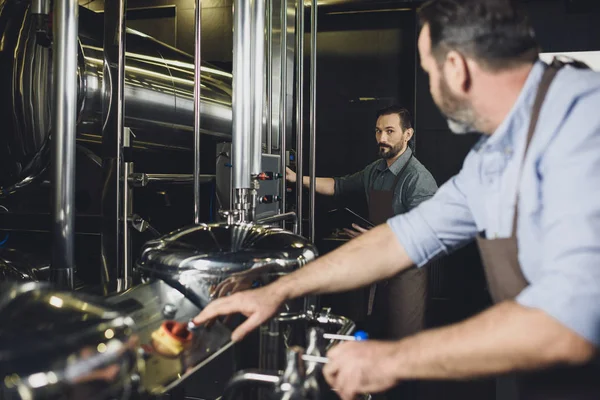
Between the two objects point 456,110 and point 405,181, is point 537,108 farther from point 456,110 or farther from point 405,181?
point 405,181

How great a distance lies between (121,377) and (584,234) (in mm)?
768

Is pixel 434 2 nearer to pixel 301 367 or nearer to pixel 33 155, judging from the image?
pixel 301 367

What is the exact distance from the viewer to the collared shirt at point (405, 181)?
149 inches

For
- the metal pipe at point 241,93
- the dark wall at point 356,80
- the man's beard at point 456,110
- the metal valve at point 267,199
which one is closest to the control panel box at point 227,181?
the metal valve at point 267,199

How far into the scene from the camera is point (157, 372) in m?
1.08

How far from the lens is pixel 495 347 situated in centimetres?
98

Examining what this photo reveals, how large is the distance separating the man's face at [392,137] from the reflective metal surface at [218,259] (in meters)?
2.30

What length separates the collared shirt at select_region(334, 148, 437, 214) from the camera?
3789 mm

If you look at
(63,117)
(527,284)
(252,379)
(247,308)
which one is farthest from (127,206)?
(527,284)

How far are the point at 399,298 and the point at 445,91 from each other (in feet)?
8.45

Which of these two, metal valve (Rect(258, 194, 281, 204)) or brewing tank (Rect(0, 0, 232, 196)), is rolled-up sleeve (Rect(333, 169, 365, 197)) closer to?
metal valve (Rect(258, 194, 281, 204))

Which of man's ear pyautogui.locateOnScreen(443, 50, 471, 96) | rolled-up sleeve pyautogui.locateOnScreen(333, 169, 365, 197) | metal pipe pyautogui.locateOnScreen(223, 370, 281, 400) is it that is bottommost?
metal pipe pyautogui.locateOnScreen(223, 370, 281, 400)

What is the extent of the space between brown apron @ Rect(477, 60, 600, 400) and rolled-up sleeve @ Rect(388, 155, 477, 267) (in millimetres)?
212

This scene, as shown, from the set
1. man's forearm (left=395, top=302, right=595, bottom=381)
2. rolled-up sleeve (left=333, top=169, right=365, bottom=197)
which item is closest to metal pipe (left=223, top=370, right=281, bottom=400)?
man's forearm (left=395, top=302, right=595, bottom=381)
